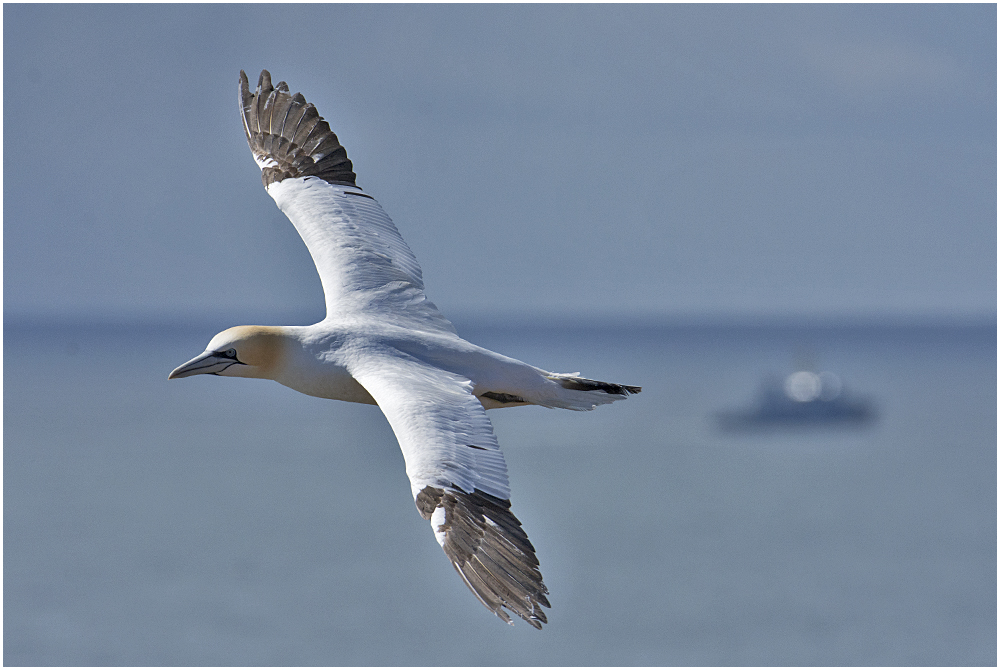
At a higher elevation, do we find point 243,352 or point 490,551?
point 243,352

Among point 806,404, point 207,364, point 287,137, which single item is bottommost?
point 207,364

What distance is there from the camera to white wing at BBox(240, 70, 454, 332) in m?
9.30

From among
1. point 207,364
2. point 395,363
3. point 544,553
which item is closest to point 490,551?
point 395,363

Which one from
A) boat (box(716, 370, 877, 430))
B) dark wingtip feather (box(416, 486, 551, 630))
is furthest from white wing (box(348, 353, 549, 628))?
boat (box(716, 370, 877, 430))

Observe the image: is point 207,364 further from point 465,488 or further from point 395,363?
point 465,488

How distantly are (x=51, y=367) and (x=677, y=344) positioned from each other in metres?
88.5

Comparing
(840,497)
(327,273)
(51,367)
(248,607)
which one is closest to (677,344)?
(51,367)

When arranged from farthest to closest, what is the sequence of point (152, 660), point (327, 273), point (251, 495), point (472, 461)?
point (251, 495) → point (152, 660) → point (327, 273) → point (472, 461)

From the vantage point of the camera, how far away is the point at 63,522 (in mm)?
56750

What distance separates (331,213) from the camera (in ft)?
32.9

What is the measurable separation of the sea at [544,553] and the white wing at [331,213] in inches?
880

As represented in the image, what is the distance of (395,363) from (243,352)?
1047 millimetres

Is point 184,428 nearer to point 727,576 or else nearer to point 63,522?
point 63,522

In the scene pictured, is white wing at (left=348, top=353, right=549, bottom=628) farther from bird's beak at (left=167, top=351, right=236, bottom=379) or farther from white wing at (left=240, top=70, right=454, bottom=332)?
white wing at (left=240, top=70, right=454, bottom=332)
